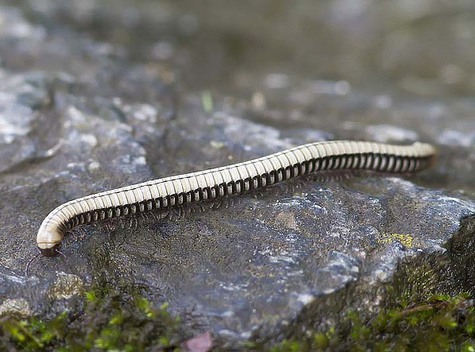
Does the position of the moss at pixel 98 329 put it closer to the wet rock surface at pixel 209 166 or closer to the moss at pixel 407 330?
the wet rock surface at pixel 209 166

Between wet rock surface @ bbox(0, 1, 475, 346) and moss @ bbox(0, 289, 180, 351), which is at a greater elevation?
wet rock surface @ bbox(0, 1, 475, 346)

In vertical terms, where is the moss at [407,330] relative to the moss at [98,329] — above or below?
above

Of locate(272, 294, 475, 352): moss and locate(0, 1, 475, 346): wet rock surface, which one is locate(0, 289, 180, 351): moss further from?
locate(272, 294, 475, 352): moss

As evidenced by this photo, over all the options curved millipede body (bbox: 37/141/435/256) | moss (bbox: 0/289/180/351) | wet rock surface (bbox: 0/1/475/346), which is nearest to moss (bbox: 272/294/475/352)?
wet rock surface (bbox: 0/1/475/346)

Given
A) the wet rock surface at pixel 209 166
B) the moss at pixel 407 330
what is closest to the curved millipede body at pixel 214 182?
the wet rock surface at pixel 209 166

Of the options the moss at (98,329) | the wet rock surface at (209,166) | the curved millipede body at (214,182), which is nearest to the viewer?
the moss at (98,329)

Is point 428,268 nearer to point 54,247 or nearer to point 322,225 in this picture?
point 322,225

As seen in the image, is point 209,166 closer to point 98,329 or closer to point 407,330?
point 98,329
